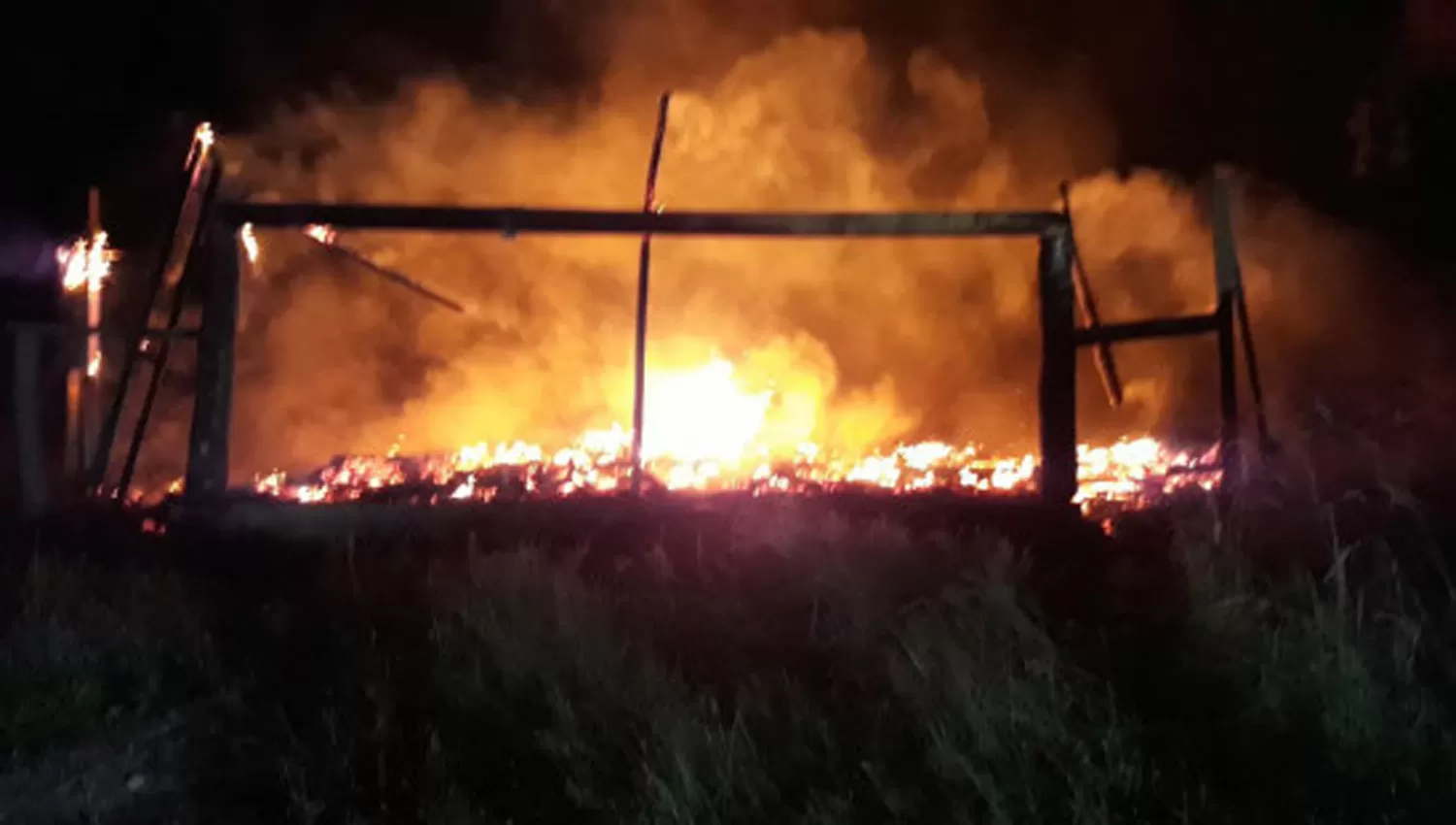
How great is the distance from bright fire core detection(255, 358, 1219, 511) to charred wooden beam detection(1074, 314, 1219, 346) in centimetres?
92

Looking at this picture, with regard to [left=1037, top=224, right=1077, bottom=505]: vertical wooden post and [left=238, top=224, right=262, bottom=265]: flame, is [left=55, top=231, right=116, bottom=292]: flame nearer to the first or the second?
[left=238, top=224, right=262, bottom=265]: flame

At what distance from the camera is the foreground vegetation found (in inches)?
155

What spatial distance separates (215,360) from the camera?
7758 millimetres

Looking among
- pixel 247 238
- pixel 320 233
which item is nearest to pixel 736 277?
pixel 320 233

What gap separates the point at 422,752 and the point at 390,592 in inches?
82.5

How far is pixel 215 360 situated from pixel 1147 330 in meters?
5.74

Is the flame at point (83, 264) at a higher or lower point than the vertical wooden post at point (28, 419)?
higher

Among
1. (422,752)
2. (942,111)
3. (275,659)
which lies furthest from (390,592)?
(942,111)

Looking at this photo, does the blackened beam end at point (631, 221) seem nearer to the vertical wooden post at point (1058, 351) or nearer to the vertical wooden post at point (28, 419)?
the vertical wooden post at point (1058, 351)

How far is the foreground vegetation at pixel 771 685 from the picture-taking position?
155 inches

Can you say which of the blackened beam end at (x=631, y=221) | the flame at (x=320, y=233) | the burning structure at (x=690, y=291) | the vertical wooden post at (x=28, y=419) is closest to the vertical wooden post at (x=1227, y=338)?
the blackened beam end at (x=631, y=221)

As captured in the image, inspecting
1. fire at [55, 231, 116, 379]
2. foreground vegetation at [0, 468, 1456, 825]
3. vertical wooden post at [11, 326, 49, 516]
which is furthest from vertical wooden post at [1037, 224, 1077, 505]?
Result: fire at [55, 231, 116, 379]

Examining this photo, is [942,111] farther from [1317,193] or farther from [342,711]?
[342,711]

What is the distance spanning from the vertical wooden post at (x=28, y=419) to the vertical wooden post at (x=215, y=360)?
1545 millimetres
